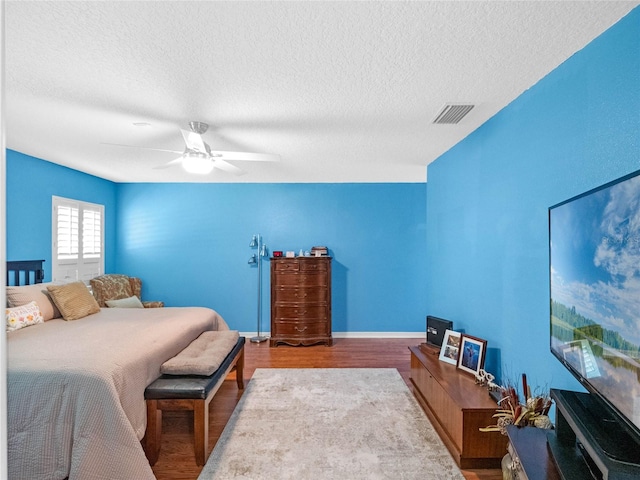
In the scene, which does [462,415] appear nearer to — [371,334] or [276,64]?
[276,64]

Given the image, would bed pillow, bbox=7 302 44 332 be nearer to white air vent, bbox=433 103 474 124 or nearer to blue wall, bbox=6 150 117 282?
blue wall, bbox=6 150 117 282

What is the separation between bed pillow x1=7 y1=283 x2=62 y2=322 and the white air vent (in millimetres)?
Answer: 3888

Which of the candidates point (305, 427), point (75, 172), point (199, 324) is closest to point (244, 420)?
point (305, 427)

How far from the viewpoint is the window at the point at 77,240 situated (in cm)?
449

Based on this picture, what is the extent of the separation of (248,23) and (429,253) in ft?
11.2

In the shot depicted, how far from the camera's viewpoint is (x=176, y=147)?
12.1 feet

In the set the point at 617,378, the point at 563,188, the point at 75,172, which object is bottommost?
the point at 617,378

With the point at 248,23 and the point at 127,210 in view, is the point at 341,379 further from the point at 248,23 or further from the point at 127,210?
the point at 127,210

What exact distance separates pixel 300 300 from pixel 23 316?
10.5ft

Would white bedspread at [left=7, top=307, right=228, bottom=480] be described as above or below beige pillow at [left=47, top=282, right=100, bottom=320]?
below

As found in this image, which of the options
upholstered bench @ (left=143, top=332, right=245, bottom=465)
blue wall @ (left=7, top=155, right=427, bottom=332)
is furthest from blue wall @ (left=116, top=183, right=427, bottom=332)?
upholstered bench @ (left=143, top=332, right=245, bottom=465)

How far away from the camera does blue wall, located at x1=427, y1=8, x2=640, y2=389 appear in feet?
5.37

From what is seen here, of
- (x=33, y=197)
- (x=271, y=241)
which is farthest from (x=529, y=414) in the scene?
(x=33, y=197)

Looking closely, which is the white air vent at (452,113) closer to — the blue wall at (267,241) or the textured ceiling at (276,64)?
the textured ceiling at (276,64)
